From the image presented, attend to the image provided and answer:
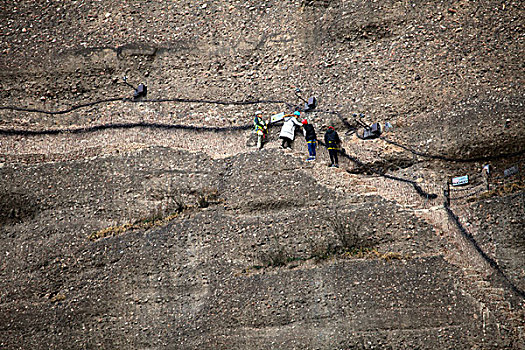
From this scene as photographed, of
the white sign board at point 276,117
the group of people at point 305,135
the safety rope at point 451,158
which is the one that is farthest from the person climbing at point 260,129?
the safety rope at point 451,158

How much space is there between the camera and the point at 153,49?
620 inches

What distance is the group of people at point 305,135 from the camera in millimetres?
13367

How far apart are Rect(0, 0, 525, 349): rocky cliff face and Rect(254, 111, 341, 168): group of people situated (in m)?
0.28

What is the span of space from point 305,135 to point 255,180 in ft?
5.81

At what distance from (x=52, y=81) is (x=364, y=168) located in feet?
30.4

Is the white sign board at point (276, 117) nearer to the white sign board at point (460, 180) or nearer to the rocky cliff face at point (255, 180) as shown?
the rocky cliff face at point (255, 180)

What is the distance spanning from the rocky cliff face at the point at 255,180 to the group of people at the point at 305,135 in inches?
11.0

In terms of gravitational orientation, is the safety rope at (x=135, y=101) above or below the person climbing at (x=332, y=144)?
above

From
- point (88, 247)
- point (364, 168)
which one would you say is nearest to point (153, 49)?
point (88, 247)

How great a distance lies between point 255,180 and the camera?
521 inches

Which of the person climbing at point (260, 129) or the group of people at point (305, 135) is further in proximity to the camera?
the person climbing at point (260, 129)

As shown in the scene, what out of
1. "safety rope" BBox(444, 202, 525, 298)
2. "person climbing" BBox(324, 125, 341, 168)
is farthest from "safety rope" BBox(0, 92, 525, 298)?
"person climbing" BBox(324, 125, 341, 168)

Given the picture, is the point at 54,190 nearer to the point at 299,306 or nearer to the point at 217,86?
the point at 217,86

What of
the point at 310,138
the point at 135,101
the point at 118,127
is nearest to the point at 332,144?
the point at 310,138
